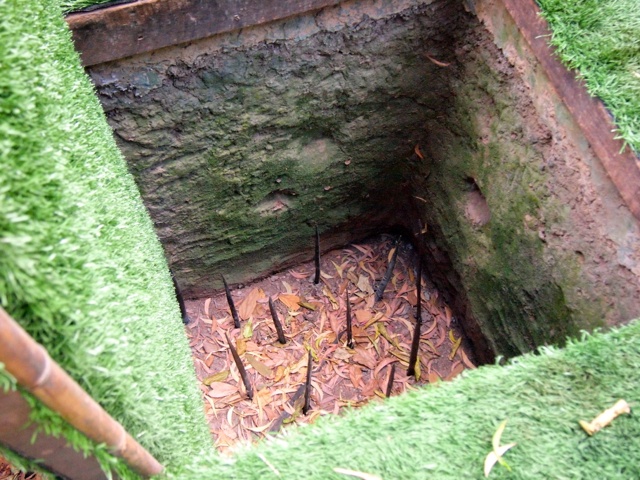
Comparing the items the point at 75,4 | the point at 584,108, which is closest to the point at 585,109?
the point at 584,108

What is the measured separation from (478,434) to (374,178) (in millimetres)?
1640

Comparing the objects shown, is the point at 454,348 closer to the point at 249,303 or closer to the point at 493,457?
the point at 249,303

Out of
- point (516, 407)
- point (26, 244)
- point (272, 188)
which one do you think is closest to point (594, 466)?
point (516, 407)

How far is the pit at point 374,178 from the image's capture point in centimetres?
172

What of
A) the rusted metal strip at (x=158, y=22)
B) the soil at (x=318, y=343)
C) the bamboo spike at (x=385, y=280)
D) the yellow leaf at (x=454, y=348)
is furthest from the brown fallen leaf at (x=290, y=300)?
the rusted metal strip at (x=158, y=22)

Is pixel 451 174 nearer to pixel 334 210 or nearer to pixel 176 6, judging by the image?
pixel 334 210

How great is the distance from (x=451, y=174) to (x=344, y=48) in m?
0.70

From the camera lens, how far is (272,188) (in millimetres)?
2338

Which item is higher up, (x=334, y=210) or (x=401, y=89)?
A: (x=401, y=89)

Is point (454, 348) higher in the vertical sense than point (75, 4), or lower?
lower

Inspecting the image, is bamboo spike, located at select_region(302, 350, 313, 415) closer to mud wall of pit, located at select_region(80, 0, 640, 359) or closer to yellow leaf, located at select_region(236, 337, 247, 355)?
yellow leaf, located at select_region(236, 337, 247, 355)

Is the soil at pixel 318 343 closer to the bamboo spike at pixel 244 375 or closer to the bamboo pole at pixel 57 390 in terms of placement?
the bamboo spike at pixel 244 375

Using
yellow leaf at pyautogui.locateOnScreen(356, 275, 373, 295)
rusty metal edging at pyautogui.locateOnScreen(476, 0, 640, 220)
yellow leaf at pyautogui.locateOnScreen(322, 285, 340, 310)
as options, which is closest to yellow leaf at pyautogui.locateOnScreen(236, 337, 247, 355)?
yellow leaf at pyautogui.locateOnScreen(322, 285, 340, 310)

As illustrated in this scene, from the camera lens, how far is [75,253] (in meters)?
0.87
